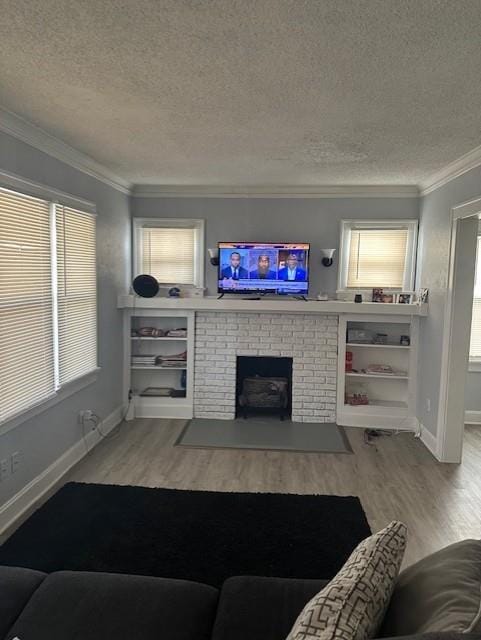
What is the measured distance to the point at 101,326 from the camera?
4.41m

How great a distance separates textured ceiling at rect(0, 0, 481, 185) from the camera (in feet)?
5.48

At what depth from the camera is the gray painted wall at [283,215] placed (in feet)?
16.5

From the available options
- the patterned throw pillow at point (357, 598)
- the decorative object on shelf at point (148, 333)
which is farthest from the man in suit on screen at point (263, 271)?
the patterned throw pillow at point (357, 598)

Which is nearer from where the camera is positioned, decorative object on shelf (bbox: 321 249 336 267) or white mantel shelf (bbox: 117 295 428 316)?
white mantel shelf (bbox: 117 295 428 316)

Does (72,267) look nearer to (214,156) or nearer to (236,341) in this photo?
(214,156)

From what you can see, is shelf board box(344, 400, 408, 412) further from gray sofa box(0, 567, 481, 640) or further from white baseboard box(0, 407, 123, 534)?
gray sofa box(0, 567, 481, 640)

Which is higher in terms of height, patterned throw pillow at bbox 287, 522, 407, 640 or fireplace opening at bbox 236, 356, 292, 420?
patterned throw pillow at bbox 287, 522, 407, 640

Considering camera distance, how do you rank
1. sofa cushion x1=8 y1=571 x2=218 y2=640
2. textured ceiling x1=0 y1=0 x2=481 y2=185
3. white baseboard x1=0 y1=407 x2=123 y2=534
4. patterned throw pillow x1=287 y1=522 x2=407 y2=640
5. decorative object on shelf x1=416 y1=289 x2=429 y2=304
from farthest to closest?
decorative object on shelf x1=416 y1=289 x2=429 y2=304 → white baseboard x1=0 y1=407 x2=123 y2=534 → textured ceiling x1=0 y1=0 x2=481 y2=185 → sofa cushion x1=8 y1=571 x2=218 y2=640 → patterned throw pillow x1=287 y1=522 x2=407 y2=640

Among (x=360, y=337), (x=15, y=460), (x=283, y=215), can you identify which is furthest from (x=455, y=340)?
(x=15, y=460)

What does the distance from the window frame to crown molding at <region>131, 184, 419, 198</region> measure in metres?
1.17

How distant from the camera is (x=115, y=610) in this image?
5.01 ft

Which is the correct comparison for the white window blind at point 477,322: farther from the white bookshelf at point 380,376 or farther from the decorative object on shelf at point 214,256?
the decorative object on shelf at point 214,256

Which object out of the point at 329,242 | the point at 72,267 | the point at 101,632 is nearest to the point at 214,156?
the point at 72,267

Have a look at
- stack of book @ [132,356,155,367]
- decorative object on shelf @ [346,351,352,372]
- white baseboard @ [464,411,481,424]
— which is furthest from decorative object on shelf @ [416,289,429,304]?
stack of book @ [132,356,155,367]
